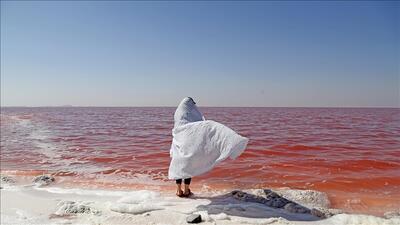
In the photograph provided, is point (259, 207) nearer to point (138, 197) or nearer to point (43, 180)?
point (138, 197)

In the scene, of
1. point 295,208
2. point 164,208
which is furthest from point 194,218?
point 295,208

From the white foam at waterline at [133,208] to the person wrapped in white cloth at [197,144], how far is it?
2.56 feet

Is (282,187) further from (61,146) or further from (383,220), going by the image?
(61,146)

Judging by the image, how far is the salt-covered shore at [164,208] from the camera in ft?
15.7

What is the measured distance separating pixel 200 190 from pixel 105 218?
8.29ft

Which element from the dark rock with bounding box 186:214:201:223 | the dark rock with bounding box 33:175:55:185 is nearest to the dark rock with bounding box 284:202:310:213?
the dark rock with bounding box 186:214:201:223

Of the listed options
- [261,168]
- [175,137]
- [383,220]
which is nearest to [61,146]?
[261,168]

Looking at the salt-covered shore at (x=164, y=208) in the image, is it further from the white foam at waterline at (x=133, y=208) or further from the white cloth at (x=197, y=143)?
the white cloth at (x=197, y=143)

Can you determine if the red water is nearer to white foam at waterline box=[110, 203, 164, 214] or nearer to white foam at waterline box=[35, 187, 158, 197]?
white foam at waterline box=[35, 187, 158, 197]

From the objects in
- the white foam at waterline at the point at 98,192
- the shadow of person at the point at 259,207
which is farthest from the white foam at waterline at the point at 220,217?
the white foam at waterline at the point at 98,192

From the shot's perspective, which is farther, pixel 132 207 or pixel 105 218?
pixel 132 207

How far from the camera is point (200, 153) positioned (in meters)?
5.61

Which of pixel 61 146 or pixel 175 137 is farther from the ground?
pixel 175 137

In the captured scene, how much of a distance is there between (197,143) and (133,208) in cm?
141
